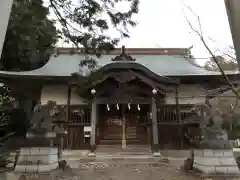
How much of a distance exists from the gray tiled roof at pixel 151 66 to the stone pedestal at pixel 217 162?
23.7 ft

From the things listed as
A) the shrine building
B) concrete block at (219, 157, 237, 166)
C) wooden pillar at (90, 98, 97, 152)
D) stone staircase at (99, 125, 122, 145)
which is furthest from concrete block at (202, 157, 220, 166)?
stone staircase at (99, 125, 122, 145)

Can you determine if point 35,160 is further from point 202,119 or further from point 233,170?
point 233,170

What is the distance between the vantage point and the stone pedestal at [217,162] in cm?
755

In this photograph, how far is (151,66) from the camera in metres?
17.1

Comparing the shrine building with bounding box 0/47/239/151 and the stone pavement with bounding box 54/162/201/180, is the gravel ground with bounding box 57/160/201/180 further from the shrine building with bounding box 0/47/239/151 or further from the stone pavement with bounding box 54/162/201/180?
the shrine building with bounding box 0/47/239/151

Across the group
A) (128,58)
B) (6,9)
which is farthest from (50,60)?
(6,9)

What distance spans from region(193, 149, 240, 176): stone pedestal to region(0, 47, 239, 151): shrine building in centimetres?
481

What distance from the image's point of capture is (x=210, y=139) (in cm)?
789

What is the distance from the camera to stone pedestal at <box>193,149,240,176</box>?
24.8 ft

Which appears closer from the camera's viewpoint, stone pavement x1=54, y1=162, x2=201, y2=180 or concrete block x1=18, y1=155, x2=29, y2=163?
stone pavement x1=54, y1=162, x2=201, y2=180

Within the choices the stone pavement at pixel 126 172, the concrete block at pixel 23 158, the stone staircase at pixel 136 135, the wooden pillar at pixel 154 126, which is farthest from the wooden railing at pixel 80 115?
the concrete block at pixel 23 158

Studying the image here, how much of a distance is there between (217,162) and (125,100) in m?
6.45

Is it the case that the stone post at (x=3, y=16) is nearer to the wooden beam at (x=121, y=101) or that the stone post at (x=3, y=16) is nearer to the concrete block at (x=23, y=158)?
the concrete block at (x=23, y=158)

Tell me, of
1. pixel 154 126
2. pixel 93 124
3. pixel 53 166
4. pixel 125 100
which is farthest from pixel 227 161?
pixel 93 124
